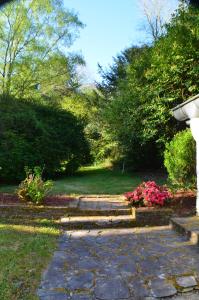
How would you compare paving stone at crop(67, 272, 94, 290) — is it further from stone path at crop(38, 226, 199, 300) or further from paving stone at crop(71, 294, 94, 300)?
paving stone at crop(71, 294, 94, 300)

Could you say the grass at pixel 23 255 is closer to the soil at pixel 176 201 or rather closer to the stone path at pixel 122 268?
the stone path at pixel 122 268

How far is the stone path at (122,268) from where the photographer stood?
3.39 meters

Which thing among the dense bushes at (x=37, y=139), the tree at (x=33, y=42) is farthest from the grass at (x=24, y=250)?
the tree at (x=33, y=42)

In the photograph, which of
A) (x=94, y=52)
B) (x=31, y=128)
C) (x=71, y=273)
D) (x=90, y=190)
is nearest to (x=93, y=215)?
(x=90, y=190)

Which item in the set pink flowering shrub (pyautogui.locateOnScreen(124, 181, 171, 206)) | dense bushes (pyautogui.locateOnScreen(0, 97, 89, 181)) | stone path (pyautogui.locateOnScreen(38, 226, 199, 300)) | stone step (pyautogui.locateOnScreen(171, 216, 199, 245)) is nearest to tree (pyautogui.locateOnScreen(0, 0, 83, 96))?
dense bushes (pyautogui.locateOnScreen(0, 97, 89, 181))

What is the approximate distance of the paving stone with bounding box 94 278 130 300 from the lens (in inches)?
130

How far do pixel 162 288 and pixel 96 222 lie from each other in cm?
346

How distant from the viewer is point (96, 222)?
6.84m

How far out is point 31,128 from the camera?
11891 mm

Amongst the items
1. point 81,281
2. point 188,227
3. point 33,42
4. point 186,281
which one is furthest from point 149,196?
point 33,42

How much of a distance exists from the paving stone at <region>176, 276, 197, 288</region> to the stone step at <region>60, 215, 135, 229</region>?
10.4 ft

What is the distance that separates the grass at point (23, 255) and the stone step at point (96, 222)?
40 cm

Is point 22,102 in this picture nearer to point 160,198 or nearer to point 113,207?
point 113,207

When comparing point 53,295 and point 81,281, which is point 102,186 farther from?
point 53,295
